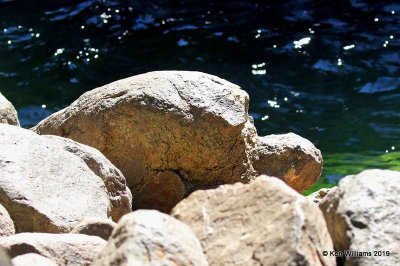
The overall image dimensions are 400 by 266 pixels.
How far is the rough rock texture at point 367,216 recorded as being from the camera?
2.25 m

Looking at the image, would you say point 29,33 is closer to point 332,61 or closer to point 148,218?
point 332,61

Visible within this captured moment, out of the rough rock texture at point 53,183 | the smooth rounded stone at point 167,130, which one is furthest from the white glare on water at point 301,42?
the rough rock texture at point 53,183

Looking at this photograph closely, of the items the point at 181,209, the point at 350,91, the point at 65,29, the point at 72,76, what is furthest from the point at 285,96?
the point at 181,209

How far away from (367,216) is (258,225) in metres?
0.36

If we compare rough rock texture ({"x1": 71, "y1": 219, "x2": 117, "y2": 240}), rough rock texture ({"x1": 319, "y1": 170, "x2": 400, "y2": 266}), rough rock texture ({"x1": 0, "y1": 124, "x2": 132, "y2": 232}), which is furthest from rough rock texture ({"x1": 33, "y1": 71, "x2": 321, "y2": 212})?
rough rock texture ({"x1": 319, "y1": 170, "x2": 400, "y2": 266})

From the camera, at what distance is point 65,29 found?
1030 cm

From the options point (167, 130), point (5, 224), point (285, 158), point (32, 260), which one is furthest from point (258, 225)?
point (285, 158)

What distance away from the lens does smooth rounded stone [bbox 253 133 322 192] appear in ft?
15.1

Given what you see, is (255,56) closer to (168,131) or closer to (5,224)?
(168,131)

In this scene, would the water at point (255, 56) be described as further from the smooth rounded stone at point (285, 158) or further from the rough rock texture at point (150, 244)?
the rough rock texture at point (150, 244)

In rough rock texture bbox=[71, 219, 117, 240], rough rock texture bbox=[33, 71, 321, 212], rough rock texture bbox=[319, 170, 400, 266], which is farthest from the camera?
rough rock texture bbox=[33, 71, 321, 212]

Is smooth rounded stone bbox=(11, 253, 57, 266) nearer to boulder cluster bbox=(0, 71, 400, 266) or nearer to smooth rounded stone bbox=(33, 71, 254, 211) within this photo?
boulder cluster bbox=(0, 71, 400, 266)

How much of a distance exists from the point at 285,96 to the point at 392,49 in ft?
5.74

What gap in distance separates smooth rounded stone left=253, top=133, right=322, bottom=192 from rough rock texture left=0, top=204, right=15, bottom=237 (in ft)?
6.15
